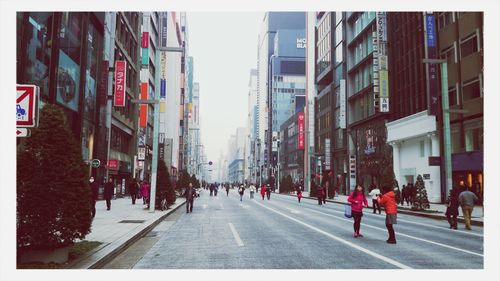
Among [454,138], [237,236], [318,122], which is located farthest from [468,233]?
[318,122]

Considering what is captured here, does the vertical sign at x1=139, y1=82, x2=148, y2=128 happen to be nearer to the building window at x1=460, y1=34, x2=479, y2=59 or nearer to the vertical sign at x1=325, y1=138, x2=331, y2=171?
the vertical sign at x1=325, y1=138, x2=331, y2=171

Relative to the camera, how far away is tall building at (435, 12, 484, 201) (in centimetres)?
3136

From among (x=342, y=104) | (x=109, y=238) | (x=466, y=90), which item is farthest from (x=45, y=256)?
(x=342, y=104)

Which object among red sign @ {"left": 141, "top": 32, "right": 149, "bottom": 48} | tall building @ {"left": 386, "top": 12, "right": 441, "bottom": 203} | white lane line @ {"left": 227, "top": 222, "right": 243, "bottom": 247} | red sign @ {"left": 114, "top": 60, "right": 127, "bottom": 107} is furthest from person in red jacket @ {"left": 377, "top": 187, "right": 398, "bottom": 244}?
red sign @ {"left": 141, "top": 32, "right": 149, "bottom": 48}

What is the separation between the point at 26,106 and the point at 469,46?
109ft

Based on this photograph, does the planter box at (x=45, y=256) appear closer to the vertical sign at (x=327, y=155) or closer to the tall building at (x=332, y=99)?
the tall building at (x=332, y=99)

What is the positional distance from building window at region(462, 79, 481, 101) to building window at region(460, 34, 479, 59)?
223 centimetres

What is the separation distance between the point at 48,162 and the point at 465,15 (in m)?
33.1

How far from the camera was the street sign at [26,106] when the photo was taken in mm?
6723

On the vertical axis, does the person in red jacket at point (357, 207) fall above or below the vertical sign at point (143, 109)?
below

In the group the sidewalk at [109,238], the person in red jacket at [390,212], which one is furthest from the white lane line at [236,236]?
the person in red jacket at [390,212]

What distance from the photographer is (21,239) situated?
779 cm

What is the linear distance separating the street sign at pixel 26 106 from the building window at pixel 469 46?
31970 millimetres
